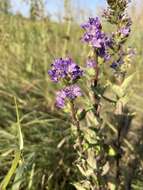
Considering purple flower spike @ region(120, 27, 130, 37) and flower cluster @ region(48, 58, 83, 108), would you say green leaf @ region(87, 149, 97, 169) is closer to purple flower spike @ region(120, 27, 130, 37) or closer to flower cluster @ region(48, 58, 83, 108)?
flower cluster @ region(48, 58, 83, 108)

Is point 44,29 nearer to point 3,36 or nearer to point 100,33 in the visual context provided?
point 3,36

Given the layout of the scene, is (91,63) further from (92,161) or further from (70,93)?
(92,161)

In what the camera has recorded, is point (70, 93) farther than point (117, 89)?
No

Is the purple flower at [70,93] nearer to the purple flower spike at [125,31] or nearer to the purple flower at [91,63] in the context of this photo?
the purple flower at [91,63]

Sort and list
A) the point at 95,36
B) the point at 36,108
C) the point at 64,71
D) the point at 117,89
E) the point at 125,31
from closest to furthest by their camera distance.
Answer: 1. the point at 64,71
2. the point at 95,36
3. the point at 125,31
4. the point at 117,89
5. the point at 36,108

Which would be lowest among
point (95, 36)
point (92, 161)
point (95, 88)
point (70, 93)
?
point (92, 161)

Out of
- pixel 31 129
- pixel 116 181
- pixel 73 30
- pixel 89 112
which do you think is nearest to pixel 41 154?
pixel 31 129

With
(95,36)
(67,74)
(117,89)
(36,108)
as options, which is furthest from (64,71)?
(36,108)
